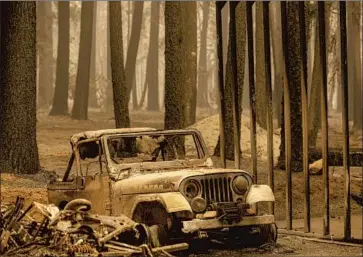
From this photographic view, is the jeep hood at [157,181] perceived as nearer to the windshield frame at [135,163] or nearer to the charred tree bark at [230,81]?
the windshield frame at [135,163]

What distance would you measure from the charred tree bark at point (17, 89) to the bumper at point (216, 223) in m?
7.74

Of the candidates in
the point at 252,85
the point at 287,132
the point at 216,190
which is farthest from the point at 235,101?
the point at 216,190

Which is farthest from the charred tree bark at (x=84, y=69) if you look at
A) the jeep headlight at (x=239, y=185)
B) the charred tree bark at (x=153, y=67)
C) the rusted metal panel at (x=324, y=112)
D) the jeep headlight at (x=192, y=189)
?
the jeep headlight at (x=192, y=189)

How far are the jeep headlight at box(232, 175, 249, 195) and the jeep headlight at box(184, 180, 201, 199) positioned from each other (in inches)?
18.8

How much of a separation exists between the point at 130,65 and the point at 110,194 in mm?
30898

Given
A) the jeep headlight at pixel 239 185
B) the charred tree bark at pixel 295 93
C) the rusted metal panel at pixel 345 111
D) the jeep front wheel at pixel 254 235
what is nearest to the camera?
the jeep headlight at pixel 239 185

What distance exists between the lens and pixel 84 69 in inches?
1423

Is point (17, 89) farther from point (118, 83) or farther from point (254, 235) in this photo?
point (254, 235)

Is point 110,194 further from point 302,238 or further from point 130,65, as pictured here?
point 130,65

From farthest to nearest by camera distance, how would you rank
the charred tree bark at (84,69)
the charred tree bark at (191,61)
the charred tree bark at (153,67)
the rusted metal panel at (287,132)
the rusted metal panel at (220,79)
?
the charred tree bark at (153,67) → the charred tree bark at (84,69) → the charred tree bark at (191,61) → the rusted metal panel at (220,79) → the rusted metal panel at (287,132)

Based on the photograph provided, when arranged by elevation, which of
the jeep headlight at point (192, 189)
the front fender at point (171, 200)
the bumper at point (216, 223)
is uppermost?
the jeep headlight at point (192, 189)

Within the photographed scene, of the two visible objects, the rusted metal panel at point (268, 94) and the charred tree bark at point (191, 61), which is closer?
the rusted metal panel at point (268, 94)

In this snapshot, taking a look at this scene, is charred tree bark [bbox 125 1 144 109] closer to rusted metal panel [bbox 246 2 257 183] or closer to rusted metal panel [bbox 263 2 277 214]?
rusted metal panel [bbox 246 2 257 183]

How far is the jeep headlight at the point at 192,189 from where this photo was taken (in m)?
9.77
